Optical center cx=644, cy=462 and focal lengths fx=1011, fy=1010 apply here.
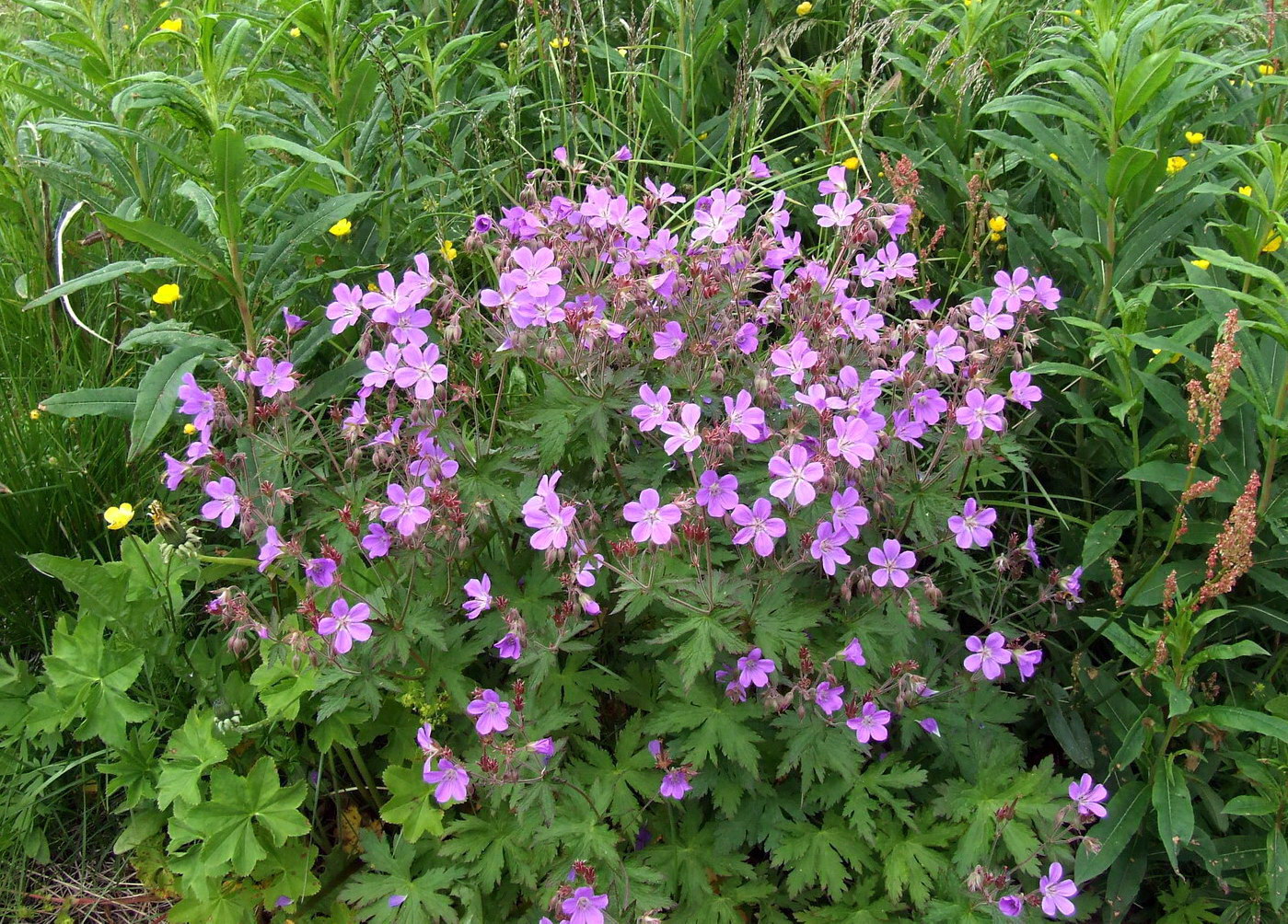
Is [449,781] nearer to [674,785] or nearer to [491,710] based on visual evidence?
[491,710]

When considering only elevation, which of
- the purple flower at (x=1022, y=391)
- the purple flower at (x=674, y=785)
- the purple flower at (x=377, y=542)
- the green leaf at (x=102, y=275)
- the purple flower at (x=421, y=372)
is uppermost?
the green leaf at (x=102, y=275)

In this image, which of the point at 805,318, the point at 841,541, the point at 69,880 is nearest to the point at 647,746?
the point at 841,541

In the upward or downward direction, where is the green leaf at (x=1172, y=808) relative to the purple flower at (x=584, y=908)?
downward

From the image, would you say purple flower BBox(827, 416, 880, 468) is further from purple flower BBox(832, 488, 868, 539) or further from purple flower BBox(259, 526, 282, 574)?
purple flower BBox(259, 526, 282, 574)

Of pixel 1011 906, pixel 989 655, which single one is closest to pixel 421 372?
pixel 989 655

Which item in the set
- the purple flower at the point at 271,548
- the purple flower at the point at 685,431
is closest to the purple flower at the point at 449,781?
the purple flower at the point at 271,548

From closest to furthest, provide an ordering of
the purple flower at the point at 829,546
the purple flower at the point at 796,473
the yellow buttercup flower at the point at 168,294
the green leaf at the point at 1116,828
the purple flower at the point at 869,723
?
the purple flower at the point at 796,473
the purple flower at the point at 829,546
the purple flower at the point at 869,723
the green leaf at the point at 1116,828
the yellow buttercup flower at the point at 168,294

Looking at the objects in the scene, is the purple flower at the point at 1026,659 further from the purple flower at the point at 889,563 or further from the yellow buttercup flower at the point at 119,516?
the yellow buttercup flower at the point at 119,516
